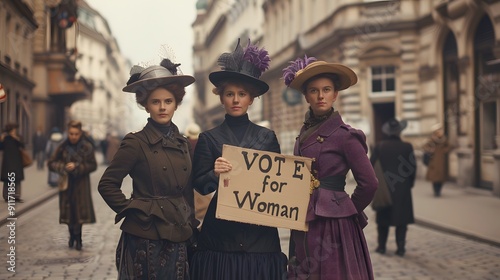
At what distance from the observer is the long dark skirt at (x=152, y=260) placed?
12.4 ft

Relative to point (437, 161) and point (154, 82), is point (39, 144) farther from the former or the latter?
point (154, 82)

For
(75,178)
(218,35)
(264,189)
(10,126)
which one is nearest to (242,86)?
(264,189)

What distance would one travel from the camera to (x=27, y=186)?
18.0 meters

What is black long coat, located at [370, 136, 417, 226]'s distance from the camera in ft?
27.5

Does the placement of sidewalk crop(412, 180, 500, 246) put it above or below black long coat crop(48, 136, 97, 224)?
below

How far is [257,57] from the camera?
13.5ft

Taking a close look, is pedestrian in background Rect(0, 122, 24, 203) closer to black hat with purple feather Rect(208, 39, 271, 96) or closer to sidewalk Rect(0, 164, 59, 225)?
sidewalk Rect(0, 164, 59, 225)

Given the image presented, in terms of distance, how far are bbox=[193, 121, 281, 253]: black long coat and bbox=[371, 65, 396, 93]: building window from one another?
1918 centimetres

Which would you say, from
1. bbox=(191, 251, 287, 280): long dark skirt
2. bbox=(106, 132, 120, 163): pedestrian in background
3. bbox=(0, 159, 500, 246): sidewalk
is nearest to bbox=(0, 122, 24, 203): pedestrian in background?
bbox=(0, 159, 500, 246): sidewalk

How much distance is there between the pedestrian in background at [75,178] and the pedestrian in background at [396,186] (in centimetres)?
415

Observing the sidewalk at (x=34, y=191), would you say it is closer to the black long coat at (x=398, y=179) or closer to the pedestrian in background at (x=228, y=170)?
the black long coat at (x=398, y=179)

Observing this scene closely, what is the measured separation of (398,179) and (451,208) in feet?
16.3

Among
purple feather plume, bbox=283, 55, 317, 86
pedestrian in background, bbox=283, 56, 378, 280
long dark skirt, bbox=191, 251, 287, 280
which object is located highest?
purple feather plume, bbox=283, 55, 317, 86

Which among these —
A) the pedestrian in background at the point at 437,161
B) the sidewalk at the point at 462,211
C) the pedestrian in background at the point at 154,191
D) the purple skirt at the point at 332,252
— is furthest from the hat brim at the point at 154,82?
the pedestrian in background at the point at 437,161
